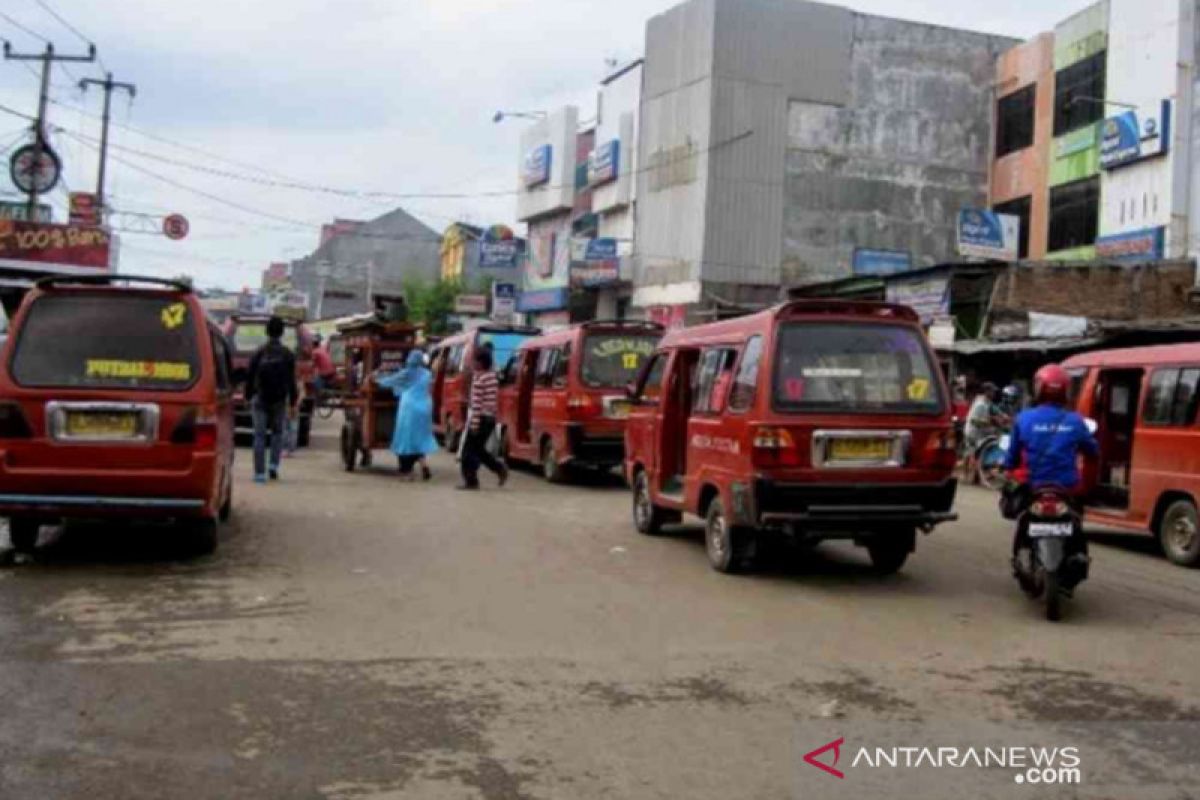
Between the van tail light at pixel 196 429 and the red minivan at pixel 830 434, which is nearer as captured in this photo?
the van tail light at pixel 196 429

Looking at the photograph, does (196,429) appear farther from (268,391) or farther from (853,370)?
(268,391)

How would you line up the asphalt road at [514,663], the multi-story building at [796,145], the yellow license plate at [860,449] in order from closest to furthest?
the asphalt road at [514,663]
the yellow license plate at [860,449]
the multi-story building at [796,145]

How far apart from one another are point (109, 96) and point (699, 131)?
22.4 m

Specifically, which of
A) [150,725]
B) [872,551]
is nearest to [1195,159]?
[872,551]

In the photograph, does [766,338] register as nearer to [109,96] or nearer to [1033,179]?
[1033,179]

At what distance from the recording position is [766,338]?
9.06 metres

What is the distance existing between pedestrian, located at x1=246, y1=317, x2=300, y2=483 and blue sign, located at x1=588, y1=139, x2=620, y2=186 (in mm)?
32922

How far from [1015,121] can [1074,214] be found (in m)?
7.19

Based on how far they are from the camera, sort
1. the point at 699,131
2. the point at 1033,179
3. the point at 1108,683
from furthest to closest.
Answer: the point at 699,131, the point at 1033,179, the point at 1108,683

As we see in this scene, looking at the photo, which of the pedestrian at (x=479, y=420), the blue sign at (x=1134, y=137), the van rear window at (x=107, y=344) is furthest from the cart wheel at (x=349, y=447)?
the blue sign at (x=1134, y=137)

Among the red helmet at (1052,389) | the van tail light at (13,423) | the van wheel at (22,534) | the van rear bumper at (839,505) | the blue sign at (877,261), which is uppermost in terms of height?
the blue sign at (877,261)

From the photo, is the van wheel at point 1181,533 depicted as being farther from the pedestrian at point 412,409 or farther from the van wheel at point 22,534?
the van wheel at point 22,534

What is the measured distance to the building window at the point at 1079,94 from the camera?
106 feet

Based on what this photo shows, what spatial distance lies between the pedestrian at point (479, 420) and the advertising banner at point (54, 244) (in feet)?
102
